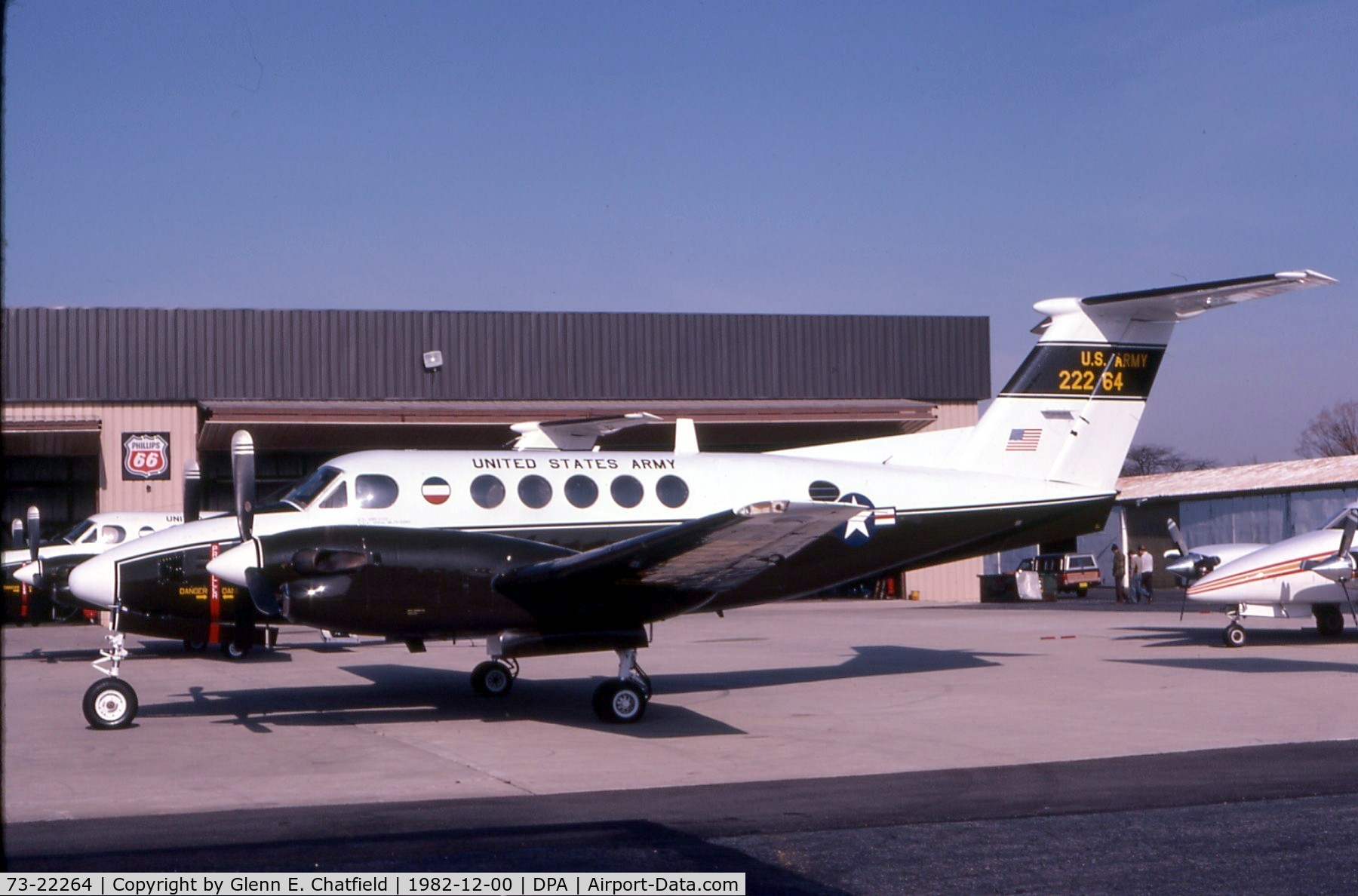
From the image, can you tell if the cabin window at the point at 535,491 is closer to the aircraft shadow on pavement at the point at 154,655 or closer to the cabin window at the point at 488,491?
the cabin window at the point at 488,491

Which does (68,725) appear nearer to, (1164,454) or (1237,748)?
(1237,748)

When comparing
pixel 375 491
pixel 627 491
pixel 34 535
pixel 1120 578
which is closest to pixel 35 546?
pixel 34 535

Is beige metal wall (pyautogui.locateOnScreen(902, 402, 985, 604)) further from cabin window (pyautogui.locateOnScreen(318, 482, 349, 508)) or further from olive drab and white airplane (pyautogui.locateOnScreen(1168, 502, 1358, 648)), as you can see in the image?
cabin window (pyautogui.locateOnScreen(318, 482, 349, 508))

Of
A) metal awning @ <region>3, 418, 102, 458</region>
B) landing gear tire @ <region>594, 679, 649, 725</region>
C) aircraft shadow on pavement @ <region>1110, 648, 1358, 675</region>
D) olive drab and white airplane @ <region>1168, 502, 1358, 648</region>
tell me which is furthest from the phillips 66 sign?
olive drab and white airplane @ <region>1168, 502, 1358, 648</region>

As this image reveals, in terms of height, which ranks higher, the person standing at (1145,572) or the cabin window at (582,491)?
the cabin window at (582,491)

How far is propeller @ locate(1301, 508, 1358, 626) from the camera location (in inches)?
696

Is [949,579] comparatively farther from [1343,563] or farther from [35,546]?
[35,546]

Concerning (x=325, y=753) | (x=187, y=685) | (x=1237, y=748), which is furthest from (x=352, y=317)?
(x=1237, y=748)

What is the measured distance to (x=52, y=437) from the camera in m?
32.4

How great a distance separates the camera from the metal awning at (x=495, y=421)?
31.8 m

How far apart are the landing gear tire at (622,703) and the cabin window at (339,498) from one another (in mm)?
3264

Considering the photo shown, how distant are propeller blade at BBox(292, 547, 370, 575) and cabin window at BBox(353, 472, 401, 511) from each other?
1.79m

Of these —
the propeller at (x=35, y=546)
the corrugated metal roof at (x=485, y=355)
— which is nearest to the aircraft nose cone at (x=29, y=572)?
the propeller at (x=35, y=546)

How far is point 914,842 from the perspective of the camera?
650 centimetres
